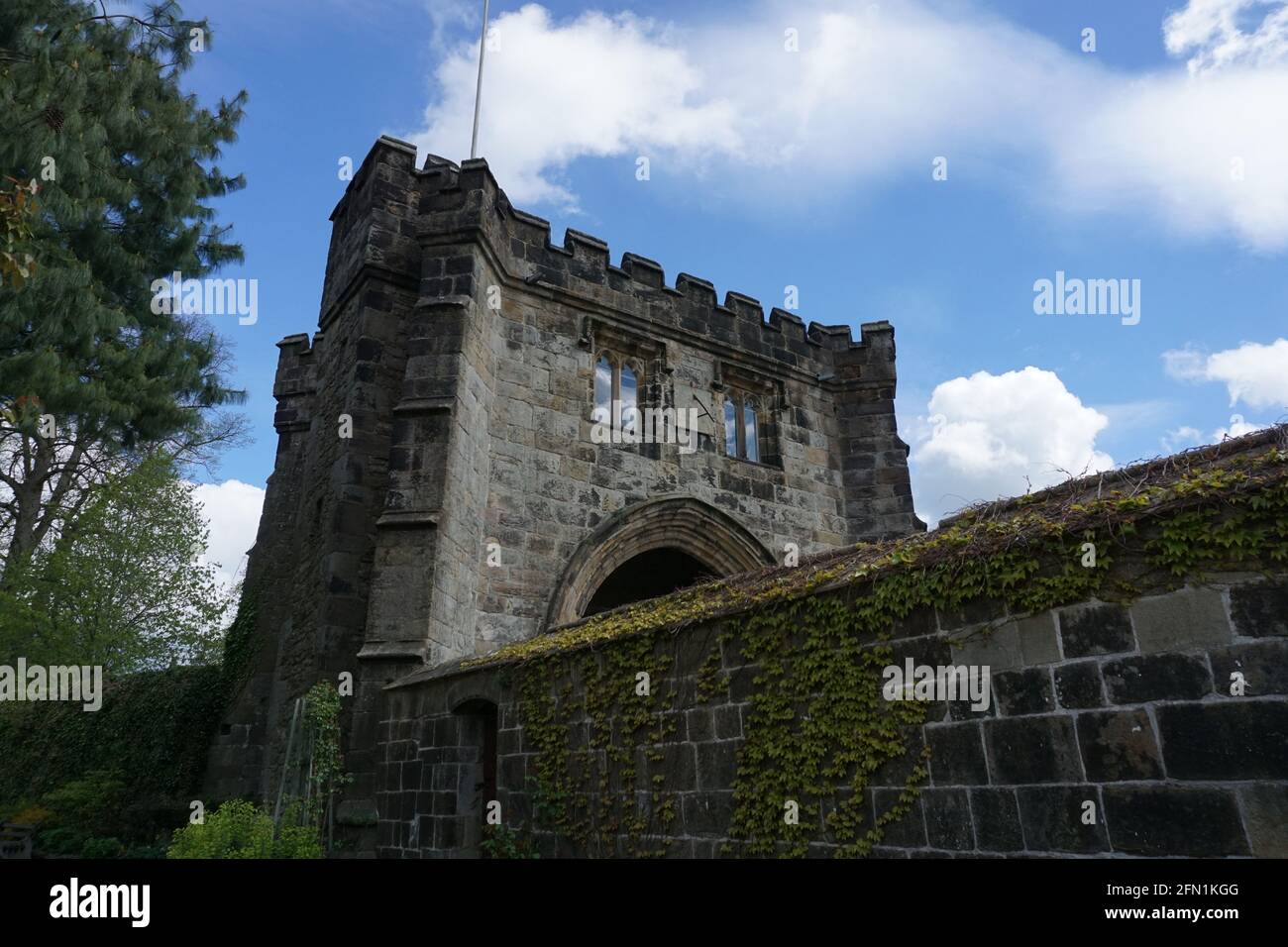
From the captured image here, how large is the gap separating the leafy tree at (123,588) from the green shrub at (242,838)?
1004cm

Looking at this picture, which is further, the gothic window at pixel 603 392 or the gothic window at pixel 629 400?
the gothic window at pixel 629 400

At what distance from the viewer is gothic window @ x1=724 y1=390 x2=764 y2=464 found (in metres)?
12.8

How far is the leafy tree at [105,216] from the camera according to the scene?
909 centimetres

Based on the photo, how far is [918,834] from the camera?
3.85 meters

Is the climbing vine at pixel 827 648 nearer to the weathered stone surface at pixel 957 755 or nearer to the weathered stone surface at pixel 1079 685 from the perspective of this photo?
the weathered stone surface at pixel 957 755

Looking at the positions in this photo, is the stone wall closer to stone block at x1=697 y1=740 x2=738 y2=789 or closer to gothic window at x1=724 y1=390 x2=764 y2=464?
stone block at x1=697 y1=740 x2=738 y2=789

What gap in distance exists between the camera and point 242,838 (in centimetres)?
710

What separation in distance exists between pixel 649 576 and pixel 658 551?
129 centimetres

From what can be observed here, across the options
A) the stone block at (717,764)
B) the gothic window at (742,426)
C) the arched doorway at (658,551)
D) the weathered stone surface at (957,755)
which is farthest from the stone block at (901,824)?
the gothic window at (742,426)

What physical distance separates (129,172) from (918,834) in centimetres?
1326

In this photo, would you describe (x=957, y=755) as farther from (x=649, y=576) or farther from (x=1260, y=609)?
(x=649, y=576)

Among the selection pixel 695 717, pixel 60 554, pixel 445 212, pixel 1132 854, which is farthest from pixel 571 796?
pixel 60 554

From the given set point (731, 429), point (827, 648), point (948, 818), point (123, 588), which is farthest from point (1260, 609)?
point (123, 588)
